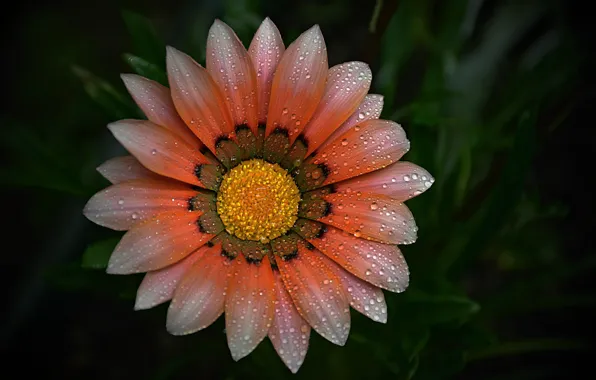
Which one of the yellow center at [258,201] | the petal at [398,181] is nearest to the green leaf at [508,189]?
the petal at [398,181]

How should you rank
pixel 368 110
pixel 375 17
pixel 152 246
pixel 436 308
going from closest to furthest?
pixel 152 246 < pixel 368 110 < pixel 375 17 < pixel 436 308

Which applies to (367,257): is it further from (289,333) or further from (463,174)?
(463,174)

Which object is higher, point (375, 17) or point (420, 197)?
point (375, 17)

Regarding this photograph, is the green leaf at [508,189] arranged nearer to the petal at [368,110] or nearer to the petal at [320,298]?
the petal at [368,110]

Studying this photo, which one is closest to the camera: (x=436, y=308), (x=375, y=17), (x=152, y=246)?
(x=152, y=246)

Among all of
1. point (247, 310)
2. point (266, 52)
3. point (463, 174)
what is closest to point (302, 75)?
point (266, 52)

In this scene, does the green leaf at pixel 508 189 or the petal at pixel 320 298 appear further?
the green leaf at pixel 508 189

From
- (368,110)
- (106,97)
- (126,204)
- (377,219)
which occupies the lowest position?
(106,97)
